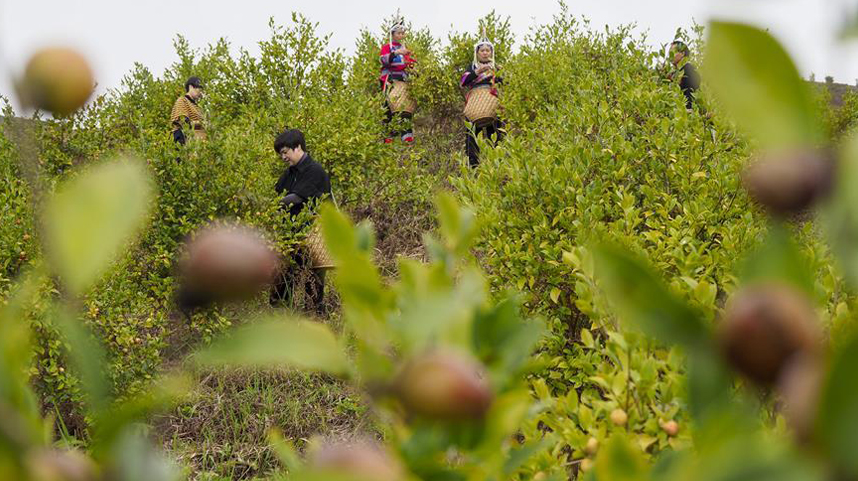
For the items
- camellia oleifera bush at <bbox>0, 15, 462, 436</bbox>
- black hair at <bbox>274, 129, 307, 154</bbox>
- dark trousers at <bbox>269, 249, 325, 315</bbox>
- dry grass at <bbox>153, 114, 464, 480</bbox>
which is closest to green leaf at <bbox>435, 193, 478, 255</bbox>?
camellia oleifera bush at <bbox>0, 15, 462, 436</bbox>

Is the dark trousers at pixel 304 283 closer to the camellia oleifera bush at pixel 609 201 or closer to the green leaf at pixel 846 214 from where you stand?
the camellia oleifera bush at pixel 609 201

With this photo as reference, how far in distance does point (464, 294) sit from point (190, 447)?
3.62 m

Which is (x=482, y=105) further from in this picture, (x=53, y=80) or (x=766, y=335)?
(x=766, y=335)

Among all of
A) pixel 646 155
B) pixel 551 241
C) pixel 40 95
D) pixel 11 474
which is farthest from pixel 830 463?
pixel 646 155

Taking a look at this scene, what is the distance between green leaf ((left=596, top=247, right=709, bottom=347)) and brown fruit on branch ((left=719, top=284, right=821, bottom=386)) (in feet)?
0.05

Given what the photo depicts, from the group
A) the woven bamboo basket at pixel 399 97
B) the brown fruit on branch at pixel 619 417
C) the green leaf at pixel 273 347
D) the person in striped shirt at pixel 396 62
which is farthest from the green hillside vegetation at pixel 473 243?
the person in striped shirt at pixel 396 62

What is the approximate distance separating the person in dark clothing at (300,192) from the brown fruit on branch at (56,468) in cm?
455

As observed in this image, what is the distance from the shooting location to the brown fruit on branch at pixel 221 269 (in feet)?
1.18

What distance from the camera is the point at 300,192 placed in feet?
16.6

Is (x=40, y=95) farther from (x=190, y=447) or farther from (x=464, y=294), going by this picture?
(x=190, y=447)

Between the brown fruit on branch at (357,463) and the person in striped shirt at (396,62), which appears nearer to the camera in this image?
the brown fruit on branch at (357,463)

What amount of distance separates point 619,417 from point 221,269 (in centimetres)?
97

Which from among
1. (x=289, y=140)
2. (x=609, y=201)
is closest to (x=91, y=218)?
(x=609, y=201)

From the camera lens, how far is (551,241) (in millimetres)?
3143
